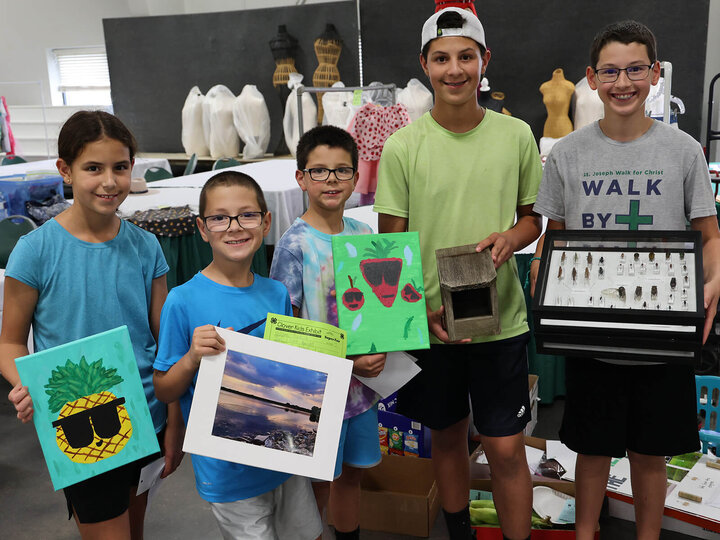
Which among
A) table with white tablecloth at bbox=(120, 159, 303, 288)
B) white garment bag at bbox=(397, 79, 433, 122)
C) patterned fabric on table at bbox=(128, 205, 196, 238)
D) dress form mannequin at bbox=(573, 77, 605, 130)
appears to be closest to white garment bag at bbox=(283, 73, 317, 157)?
table with white tablecloth at bbox=(120, 159, 303, 288)

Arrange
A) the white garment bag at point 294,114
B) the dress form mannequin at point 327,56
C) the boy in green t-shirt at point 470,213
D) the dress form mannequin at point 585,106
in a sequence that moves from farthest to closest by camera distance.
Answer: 1. the dress form mannequin at point 327,56
2. the white garment bag at point 294,114
3. the dress form mannequin at point 585,106
4. the boy in green t-shirt at point 470,213

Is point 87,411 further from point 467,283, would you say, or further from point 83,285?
point 467,283

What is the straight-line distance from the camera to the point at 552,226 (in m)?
1.84

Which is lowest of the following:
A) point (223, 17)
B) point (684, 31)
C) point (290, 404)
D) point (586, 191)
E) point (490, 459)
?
point (490, 459)

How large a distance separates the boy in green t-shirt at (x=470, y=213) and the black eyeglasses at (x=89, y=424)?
0.82 metres

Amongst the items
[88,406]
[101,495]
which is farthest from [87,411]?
[101,495]

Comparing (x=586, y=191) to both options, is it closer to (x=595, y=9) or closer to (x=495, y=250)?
(x=495, y=250)

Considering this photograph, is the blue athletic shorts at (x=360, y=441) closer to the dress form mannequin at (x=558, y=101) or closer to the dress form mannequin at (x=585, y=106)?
the dress form mannequin at (x=585, y=106)

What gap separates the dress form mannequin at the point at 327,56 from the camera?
823 centimetres

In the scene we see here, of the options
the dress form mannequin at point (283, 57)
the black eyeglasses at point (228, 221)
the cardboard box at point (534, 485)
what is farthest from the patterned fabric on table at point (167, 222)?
the dress form mannequin at point (283, 57)

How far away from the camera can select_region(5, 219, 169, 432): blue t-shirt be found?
1.51 meters

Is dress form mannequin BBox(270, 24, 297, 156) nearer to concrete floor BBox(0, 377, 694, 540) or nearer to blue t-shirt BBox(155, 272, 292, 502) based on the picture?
concrete floor BBox(0, 377, 694, 540)

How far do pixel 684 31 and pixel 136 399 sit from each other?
675 cm

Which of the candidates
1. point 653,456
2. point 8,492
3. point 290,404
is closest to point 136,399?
point 290,404
